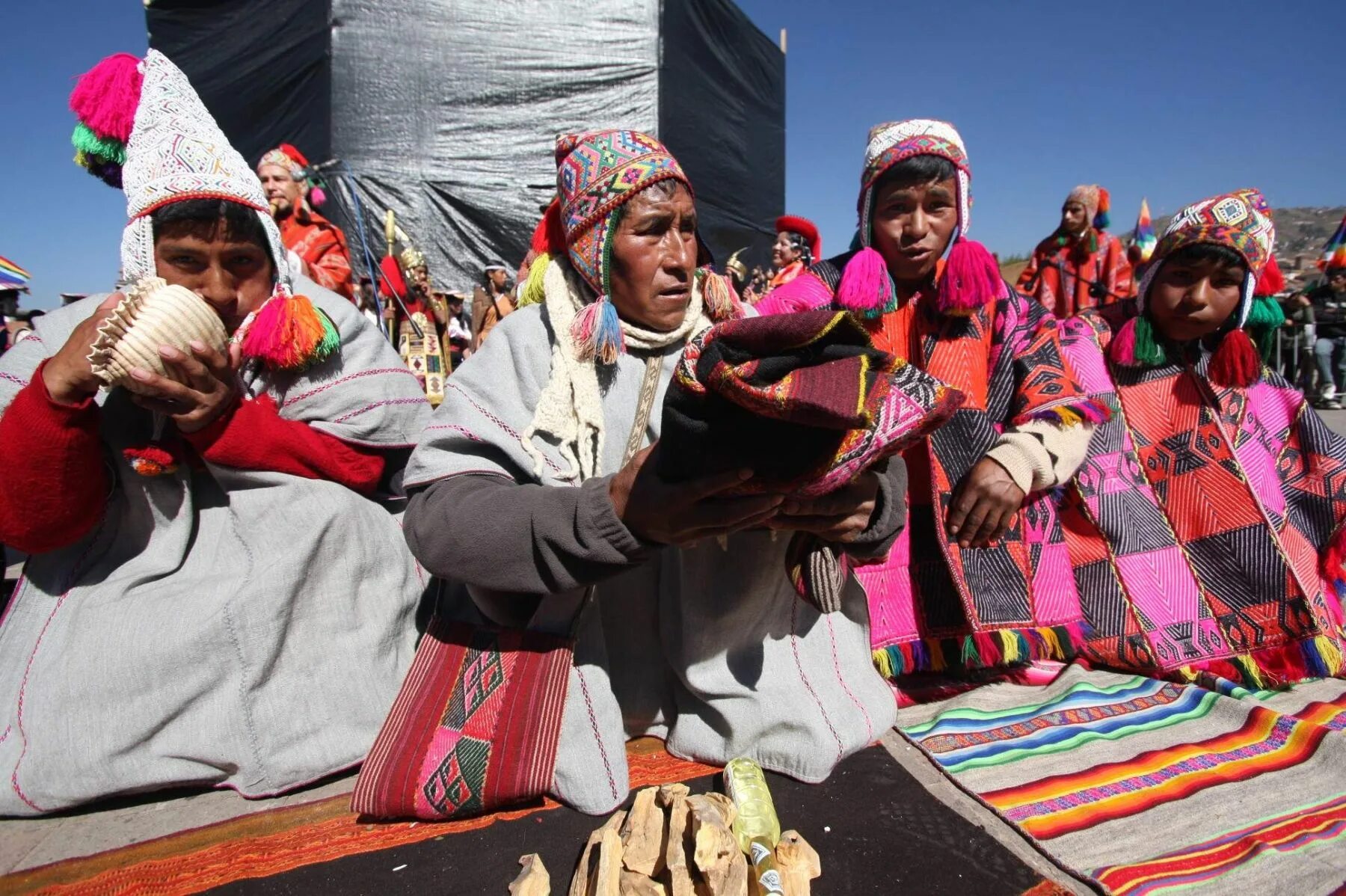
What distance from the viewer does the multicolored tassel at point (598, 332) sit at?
1.59 meters

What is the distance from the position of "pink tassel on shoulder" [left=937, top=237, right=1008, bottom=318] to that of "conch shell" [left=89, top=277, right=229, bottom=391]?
1.92 metres

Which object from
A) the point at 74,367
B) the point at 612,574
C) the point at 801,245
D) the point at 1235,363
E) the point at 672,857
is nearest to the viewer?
the point at 672,857

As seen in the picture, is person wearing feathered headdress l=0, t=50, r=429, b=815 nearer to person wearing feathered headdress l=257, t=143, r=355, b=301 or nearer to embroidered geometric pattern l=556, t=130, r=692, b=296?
embroidered geometric pattern l=556, t=130, r=692, b=296

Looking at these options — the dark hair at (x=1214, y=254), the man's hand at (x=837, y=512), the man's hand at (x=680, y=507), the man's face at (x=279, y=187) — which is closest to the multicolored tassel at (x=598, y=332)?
the man's hand at (x=680, y=507)

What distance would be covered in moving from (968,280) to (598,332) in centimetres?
112

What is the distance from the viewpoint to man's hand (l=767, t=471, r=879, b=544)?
4.38 ft

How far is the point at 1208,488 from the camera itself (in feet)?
7.80

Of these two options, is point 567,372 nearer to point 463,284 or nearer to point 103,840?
point 103,840

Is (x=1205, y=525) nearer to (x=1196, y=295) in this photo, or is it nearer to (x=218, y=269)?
(x=1196, y=295)

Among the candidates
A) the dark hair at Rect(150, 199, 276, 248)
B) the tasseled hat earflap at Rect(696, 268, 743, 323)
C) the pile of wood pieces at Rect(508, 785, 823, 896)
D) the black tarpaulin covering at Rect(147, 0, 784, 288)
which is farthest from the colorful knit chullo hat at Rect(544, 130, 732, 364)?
the black tarpaulin covering at Rect(147, 0, 784, 288)

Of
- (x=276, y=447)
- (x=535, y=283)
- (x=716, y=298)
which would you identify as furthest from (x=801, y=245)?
(x=276, y=447)

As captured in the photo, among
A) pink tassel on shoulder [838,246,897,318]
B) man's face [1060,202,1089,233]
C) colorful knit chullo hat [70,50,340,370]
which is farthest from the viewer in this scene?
man's face [1060,202,1089,233]

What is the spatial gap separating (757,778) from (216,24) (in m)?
13.6

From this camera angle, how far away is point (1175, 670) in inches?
87.9
